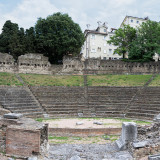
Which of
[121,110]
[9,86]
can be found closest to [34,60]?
[9,86]

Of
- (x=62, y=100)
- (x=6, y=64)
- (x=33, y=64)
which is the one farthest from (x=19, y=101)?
(x=33, y=64)

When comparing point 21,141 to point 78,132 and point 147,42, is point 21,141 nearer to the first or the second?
point 78,132

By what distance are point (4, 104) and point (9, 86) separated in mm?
5755

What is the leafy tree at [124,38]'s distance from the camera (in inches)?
1566

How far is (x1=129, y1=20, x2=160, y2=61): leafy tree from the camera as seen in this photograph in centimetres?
3603

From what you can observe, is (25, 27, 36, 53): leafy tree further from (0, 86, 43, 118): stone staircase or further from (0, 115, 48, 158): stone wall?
(0, 115, 48, 158): stone wall

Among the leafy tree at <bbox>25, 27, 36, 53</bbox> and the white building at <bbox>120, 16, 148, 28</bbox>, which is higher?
the white building at <bbox>120, 16, 148, 28</bbox>

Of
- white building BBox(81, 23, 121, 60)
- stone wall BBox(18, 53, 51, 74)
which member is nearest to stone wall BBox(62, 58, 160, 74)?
stone wall BBox(18, 53, 51, 74)

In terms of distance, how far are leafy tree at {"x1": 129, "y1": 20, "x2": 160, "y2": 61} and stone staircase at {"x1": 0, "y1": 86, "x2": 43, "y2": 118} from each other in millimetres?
24160

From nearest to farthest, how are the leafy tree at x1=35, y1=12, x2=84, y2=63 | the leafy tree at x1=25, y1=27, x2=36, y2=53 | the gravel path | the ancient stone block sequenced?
the ancient stone block → the gravel path → the leafy tree at x1=35, y1=12, x2=84, y2=63 → the leafy tree at x1=25, y1=27, x2=36, y2=53

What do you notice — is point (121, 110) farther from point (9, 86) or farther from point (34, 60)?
point (34, 60)

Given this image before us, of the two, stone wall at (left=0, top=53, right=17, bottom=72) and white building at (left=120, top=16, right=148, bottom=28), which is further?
white building at (left=120, top=16, right=148, bottom=28)

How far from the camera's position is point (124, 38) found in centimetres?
4059

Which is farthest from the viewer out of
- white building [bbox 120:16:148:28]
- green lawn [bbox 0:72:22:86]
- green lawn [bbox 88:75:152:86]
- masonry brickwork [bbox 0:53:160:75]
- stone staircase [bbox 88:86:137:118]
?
white building [bbox 120:16:148:28]
